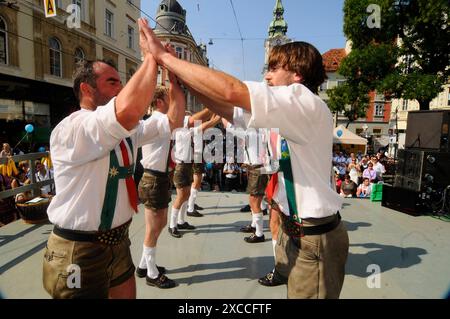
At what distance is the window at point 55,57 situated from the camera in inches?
559

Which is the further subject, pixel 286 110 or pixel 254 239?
pixel 254 239

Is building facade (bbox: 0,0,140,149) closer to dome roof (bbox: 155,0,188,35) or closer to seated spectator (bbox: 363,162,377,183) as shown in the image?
seated spectator (bbox: 363,162,377,183)

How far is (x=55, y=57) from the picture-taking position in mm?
14523

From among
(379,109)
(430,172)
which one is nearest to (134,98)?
(430,172)

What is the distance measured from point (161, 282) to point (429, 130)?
6.89 metres

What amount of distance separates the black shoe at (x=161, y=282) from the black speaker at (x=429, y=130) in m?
6.52

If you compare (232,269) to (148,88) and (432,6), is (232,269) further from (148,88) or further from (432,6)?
(432,6)

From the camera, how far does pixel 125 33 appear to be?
20.4 meters

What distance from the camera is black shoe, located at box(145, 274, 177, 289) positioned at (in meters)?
2.86

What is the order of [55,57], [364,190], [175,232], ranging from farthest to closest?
1. [55,57]
2. [364,190]
3. [175,232]

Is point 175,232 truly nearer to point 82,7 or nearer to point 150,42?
point 150,42

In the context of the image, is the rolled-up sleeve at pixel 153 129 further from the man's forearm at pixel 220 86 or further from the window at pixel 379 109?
the window at pixel 379 109

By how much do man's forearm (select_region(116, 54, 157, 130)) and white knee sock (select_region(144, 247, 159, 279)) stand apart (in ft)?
6.58
